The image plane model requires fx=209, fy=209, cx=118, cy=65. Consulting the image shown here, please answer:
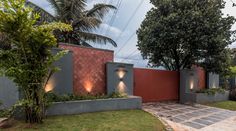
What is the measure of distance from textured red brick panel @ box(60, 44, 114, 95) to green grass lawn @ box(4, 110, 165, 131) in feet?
7.66

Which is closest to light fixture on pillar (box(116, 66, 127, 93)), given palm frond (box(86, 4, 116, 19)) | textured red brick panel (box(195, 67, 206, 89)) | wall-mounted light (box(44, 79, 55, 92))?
wall-mounted light (box(44, 79, 55, 92))

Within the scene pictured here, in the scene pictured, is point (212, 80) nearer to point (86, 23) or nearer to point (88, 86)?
point (86, 23)

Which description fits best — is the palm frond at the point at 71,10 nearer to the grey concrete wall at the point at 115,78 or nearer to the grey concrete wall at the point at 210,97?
the grey concrete wall at the point at 115,78

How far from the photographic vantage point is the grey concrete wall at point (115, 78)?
1163 cm

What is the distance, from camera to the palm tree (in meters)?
14.1

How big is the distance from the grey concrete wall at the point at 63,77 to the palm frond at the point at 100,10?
653cm

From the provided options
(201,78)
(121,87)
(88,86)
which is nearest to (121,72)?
(121,87)

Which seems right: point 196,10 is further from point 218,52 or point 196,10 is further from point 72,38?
point 72,38

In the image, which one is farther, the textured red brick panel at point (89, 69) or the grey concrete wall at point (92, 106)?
the textured red brick panel at point (89, 69)

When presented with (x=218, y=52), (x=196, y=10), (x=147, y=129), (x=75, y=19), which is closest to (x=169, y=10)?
(x=196, y=10)

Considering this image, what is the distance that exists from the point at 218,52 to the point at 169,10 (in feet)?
14.0

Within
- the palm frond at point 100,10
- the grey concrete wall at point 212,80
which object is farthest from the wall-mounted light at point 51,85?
the grey concrete wall at point 212,80

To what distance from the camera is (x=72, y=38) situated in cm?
1530

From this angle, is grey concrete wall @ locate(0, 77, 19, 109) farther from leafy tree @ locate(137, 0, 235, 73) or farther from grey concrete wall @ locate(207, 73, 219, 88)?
grey concrete wall @ locate(207, 73, 219, 88)
